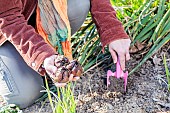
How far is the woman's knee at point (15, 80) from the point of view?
2.03 m

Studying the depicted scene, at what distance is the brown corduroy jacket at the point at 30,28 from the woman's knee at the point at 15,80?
10cm

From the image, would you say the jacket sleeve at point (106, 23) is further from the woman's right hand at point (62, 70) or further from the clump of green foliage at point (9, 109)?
the clump of green foliage at point (9, 109)

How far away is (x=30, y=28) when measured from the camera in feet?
5.75

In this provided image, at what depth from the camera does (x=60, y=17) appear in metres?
1.92

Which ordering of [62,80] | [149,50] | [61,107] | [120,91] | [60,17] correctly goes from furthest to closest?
[149,50] → [120,91] → [60,17] → [61,107] → [62,80]

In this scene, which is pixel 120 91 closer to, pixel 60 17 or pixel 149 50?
pixel 149 50

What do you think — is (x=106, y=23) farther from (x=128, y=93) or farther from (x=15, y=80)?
(x=15, y=80)

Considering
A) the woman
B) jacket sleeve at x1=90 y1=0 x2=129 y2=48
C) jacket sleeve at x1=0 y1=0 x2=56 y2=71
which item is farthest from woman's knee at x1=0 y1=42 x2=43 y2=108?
jacket sleeve at x1=90 y1=0 x2=129 y2=48

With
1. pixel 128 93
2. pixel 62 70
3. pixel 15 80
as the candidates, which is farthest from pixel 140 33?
pixel 62 70

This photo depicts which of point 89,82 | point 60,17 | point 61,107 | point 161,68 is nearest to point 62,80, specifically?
point 61,107

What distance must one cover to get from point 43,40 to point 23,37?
0.24ft

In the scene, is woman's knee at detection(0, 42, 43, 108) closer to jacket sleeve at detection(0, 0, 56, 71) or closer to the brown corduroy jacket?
the brown corduroy jacket

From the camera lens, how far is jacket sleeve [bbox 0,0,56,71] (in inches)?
65.9

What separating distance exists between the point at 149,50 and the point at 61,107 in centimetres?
69
